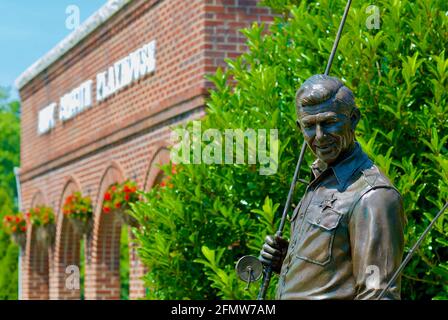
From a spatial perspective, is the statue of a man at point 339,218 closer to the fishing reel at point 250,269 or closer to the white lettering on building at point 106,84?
the fishing reel at point 250,269

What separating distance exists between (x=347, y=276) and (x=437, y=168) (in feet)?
12.6

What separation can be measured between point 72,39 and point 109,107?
2704 millimetres

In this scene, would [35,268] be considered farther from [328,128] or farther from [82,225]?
[328,128]

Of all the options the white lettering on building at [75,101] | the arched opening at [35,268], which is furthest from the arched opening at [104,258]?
the arched opening at [35,268]

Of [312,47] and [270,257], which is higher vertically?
[312,47]

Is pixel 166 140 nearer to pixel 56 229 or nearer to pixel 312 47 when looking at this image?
pixel 312 47

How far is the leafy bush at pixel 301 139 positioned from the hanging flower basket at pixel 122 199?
5996 mm

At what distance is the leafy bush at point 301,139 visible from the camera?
796 cm

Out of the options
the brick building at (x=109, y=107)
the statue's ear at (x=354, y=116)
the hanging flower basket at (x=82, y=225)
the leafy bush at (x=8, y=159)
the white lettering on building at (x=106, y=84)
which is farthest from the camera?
the leafy bush at (x=8, y=159)

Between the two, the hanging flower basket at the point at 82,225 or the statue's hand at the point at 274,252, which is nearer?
the statue's hand at the point at 274,252

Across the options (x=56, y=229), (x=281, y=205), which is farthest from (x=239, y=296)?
(x=56, y=229)

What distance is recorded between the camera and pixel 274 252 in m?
4.76

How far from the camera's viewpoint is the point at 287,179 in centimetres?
858

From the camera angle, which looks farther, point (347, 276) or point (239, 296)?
point (239, 296)
